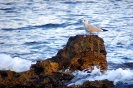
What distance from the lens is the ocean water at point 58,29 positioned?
11609 millimetres

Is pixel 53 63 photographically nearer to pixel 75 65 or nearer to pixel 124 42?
pixel 75 65

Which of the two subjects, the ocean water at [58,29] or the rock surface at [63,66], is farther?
the ocean water at [58,29]

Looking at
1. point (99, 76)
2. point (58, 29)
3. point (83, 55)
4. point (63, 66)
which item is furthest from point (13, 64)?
point (58, 29)

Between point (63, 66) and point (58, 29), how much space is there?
9735 mm

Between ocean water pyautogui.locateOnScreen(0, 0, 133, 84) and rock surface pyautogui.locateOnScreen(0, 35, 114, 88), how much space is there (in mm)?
245

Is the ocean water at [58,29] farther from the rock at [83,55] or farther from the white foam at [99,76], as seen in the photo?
the rock at [83,55]

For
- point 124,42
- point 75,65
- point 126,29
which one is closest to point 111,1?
point 126,29

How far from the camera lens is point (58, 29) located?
19.3 meters

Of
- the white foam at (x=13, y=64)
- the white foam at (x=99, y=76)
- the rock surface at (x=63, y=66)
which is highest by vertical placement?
the rock surface at (x=63, y=66)

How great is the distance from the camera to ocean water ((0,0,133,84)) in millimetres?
11609

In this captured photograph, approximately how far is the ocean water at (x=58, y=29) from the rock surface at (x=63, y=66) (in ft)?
0.80

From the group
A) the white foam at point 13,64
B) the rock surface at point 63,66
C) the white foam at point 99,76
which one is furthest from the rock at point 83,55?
the white foam at point 13,64

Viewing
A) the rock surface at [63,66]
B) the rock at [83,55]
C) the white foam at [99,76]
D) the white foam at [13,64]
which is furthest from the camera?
the white foam at [13,64]

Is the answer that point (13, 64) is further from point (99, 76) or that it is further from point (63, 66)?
point (99, 76)
